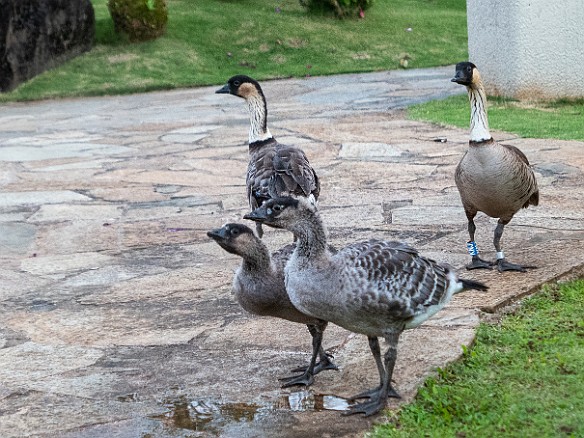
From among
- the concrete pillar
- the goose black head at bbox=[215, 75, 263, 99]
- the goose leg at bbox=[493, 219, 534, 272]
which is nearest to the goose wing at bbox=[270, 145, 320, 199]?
the goose leg at bbox=[493, 219, 534, 272]

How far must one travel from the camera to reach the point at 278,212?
4.16 m

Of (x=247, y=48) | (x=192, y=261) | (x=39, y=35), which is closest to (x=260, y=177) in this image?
(x=192, y=261)

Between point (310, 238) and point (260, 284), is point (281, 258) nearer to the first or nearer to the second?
point (260, 284)

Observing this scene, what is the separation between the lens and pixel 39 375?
485 centimetres

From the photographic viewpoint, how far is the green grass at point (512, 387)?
397cm

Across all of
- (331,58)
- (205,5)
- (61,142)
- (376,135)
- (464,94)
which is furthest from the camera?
(205,5)

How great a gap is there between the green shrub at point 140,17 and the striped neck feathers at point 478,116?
13.1 metres

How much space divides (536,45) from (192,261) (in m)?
7.82

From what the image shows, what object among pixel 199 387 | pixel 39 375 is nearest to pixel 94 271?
pixel 39 375

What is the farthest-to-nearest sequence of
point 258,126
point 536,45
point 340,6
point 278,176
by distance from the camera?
point 340,6, point 536,45, point 258,126, point 278,176

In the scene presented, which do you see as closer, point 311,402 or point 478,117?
point 311,402

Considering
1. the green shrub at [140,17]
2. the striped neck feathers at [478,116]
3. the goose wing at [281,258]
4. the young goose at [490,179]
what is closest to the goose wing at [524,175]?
the young goose at [490,179]

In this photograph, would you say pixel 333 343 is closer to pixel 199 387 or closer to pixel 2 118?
pixel 199 387

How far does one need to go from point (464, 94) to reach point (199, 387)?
10.6 meters
